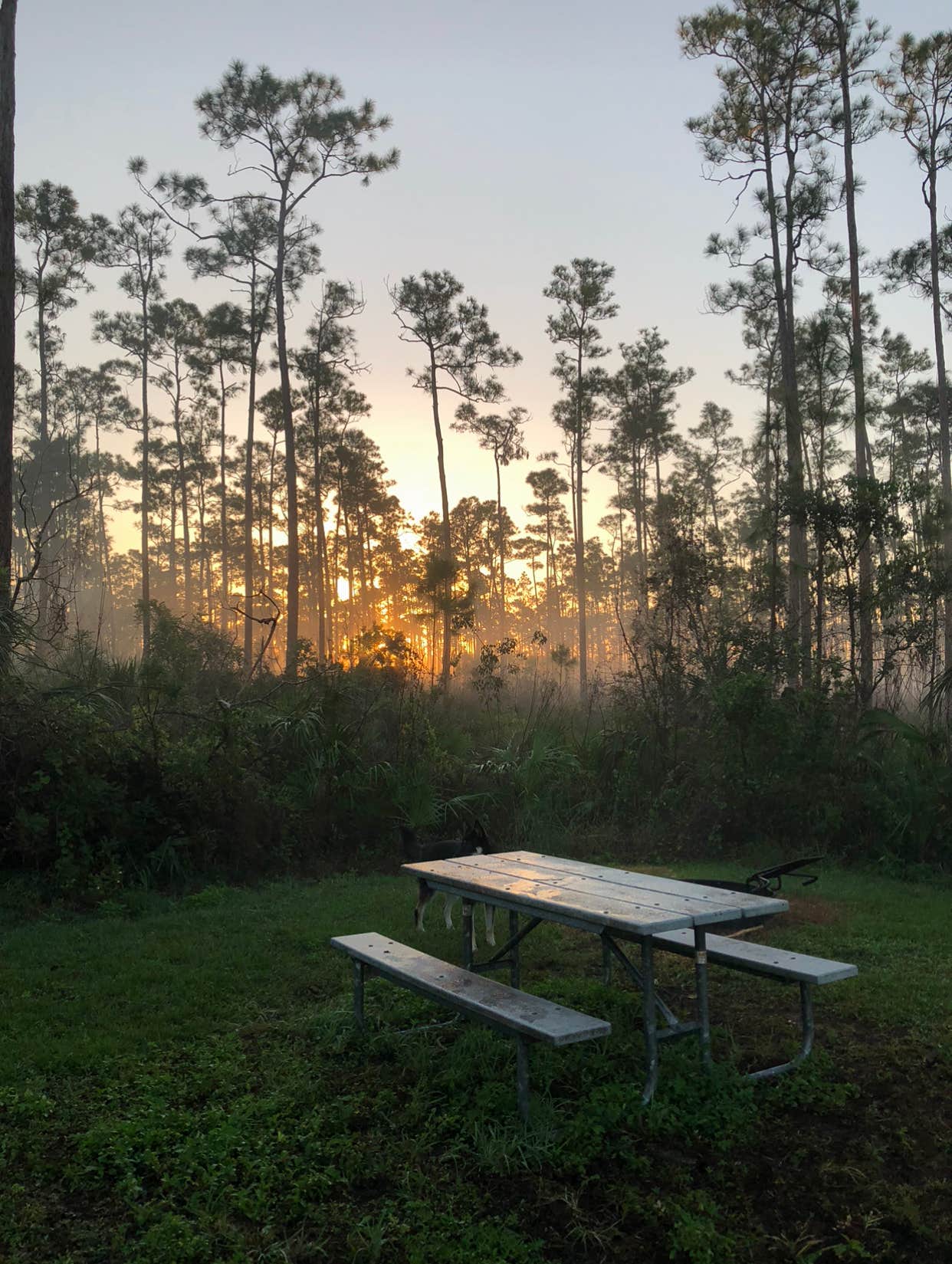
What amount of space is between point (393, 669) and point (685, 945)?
836cm

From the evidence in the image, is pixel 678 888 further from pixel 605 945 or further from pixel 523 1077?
pixel 523 1077

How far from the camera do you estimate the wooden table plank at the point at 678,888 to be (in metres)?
3.80

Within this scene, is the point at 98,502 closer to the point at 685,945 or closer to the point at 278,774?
the point at 278,774

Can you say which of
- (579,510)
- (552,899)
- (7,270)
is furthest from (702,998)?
(579,510)

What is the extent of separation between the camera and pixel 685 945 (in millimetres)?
4371

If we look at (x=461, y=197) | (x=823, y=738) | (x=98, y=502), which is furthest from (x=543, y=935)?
(x=98, y=502)

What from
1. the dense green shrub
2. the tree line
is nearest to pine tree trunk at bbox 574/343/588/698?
the tree line

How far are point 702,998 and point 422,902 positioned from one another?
8.02 feet

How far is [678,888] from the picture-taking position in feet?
14.3

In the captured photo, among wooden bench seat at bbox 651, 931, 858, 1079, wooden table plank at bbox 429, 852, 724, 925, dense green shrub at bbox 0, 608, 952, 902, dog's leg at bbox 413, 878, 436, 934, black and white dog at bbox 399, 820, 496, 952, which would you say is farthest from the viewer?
dense green shrub at bbox 0, 608, 952, 902

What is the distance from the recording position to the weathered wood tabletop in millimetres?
3641

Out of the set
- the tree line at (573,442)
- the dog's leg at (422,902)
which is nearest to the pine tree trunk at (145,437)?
the tree line at (573,442)

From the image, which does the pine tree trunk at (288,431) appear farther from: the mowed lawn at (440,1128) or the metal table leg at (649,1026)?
the metal table leg at (649,1026)

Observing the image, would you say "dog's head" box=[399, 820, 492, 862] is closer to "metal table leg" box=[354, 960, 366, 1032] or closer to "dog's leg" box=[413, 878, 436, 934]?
"dog's leg" box=[413, 878, 436, 934]
